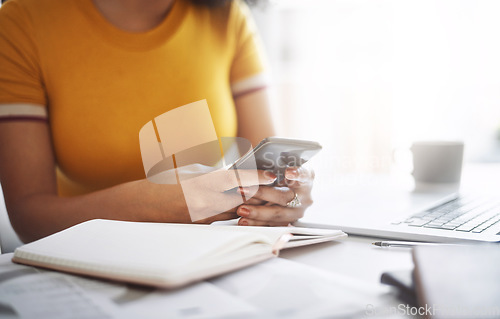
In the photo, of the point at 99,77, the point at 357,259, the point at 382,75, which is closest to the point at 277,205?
the point at 357,259

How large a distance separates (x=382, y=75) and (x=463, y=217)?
6.02ft

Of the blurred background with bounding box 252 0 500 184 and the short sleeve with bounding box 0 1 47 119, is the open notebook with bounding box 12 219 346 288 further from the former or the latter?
the blurred background with bounding box 252 0 500 184

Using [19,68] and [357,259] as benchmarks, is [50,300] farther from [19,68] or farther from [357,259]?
[19,68]

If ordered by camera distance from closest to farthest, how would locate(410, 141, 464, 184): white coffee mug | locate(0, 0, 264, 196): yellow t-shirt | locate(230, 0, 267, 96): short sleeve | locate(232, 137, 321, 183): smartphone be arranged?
1. locate(232, 137, 321, 183): smartphone
2. locate(0, 0, 264, 196): yellow t-shirt
3. locate(410, 141, 464, 184): white coffee mug
4. locate(230, 0, 267, 96): short sleeve

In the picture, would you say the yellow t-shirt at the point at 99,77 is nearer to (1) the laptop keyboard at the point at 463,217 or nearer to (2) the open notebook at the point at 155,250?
(2) the open notebook at the point at 155,250

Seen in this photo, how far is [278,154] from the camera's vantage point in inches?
21.3

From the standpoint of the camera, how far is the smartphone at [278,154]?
50cm

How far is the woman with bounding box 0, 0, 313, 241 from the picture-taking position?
619mm

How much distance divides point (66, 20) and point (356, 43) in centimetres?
181

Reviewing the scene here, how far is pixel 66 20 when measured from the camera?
799 millimetres

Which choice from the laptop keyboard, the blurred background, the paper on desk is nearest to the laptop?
the laptop keyboard

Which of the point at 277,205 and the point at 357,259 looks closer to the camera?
the point at 357,259

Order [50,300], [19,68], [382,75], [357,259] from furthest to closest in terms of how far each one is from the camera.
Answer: [382,75] < [19,68] < [357,259] < [50,300]

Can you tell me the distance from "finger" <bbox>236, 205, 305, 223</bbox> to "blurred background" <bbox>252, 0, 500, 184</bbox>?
1.69 m
